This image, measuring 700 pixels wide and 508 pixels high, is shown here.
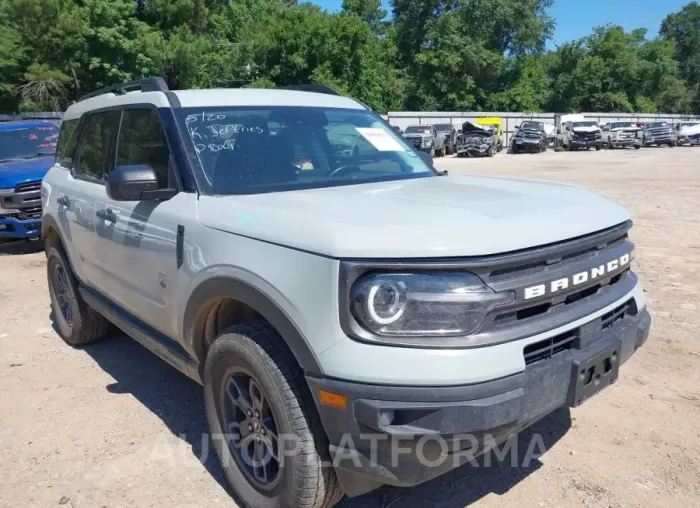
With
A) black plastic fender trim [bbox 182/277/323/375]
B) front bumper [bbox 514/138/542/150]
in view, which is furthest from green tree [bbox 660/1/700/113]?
black plastic fender trim [bbox 182/277/323/375]

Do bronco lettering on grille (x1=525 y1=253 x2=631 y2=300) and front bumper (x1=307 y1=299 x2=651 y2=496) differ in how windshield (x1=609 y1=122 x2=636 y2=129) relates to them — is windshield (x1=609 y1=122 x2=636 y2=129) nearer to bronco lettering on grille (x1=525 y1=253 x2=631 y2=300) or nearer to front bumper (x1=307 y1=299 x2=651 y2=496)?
bronco lettering on grille (x1=525 y1=253 x2=631 y2=300)

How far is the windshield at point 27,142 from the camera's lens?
9.70 m

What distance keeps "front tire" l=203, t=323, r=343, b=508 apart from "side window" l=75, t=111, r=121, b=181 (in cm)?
193

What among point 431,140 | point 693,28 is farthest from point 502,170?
point 693,28

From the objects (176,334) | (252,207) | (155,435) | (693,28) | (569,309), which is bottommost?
(155,435)

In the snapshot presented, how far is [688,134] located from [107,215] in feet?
140

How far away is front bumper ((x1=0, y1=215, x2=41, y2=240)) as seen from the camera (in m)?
8.47

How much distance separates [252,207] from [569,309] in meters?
1.40

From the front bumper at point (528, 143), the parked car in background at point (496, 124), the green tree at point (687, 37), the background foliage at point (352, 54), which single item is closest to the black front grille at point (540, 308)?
the background foliage at point (352, 54)

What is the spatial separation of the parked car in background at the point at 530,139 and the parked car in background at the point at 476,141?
2.15 meters

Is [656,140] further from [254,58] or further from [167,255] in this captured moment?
[167,255]

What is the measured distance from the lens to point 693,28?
83.2 meters

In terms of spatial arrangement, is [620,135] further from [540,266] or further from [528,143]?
[540,266]

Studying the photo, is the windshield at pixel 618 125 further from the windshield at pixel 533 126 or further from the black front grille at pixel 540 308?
the black front grille at pixel 540 308
